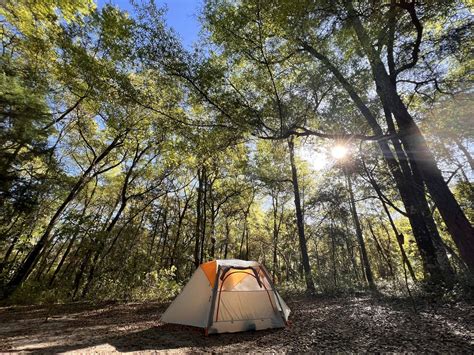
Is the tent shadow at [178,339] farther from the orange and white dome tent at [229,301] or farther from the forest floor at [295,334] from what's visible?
the orange and white dome tent at [229,301]

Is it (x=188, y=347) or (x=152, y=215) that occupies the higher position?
(x=152, y=215)

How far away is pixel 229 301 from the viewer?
A: 16.2ft

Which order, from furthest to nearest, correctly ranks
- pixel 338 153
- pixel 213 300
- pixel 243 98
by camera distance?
1. pixel 338 153
2. pixel 243 98
3. pixel 213 300

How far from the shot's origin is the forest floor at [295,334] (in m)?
3.40

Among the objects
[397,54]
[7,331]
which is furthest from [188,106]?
[7,331]

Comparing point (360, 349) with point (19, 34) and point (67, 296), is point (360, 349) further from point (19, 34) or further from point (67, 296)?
point (19, 34)

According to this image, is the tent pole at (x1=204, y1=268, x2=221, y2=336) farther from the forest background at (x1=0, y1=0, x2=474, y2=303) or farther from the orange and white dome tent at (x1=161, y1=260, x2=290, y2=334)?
the forest background at (x1=0, y1=0, x2=474, y2=303)

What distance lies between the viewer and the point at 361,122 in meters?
9.38

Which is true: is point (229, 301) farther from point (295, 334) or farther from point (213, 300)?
point (295, 334)

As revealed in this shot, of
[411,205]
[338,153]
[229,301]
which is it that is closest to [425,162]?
[411,205]

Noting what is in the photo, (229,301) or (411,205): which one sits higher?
(411,205)

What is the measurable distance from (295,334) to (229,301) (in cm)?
139

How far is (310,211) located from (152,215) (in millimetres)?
11981

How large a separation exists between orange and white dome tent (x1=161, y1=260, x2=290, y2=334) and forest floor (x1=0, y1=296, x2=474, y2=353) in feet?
0.68
